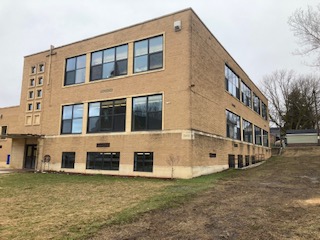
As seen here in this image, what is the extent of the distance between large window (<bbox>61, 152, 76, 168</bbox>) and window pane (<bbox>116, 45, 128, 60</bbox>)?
820 cm

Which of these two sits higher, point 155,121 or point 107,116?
point 107,116

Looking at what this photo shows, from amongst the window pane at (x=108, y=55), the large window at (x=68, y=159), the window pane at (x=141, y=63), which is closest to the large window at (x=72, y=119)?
the large window at (x=68, y=159)

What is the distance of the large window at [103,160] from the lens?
19.1 meters

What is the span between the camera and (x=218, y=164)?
20484 mm

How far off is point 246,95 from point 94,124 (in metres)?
18.5

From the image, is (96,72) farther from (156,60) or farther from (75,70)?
(156,60)

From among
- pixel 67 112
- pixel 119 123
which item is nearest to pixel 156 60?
pixel 119 123

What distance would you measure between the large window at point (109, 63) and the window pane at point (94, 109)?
6.82 feet

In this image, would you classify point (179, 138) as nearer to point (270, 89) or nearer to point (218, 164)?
point (218, 164)

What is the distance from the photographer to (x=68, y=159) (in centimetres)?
2167

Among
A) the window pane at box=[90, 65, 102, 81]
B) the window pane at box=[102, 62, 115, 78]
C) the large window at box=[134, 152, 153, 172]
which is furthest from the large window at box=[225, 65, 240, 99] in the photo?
the window pane at box=[90, 65, 102, 81]

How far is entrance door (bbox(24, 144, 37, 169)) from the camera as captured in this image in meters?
25.4

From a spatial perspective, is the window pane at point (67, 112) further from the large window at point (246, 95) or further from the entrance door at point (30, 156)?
the large window at point (246, 95)

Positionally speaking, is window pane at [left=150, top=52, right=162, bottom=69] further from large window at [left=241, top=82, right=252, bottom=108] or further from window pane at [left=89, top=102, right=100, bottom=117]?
large window at [left=241, top=82, right=252, bottom=108]
